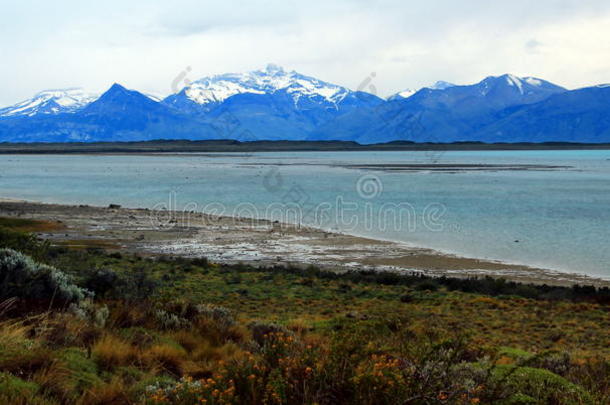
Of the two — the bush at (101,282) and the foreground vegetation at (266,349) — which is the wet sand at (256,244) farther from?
the bush at (101,282)

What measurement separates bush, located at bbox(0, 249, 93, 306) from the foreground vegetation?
0.06 feet

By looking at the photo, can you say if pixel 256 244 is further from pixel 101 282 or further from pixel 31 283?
pixel 31 283

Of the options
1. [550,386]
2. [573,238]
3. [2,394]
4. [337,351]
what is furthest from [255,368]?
[573,238]

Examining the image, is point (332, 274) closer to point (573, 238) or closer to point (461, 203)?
point (573, 238)

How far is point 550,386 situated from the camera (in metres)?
6.16

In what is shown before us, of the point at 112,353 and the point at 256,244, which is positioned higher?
the point at 112,353

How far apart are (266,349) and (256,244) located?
23055 mm

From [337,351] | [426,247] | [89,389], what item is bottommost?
[426,247]

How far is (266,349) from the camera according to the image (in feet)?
18.9

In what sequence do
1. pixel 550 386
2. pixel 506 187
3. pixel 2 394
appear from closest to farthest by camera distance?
pixel 2 394 → pixel 550 386 → pixel 506 187

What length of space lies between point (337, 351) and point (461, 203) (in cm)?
4601

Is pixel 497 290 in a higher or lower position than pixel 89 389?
lower

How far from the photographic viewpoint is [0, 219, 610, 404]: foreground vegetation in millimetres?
4848

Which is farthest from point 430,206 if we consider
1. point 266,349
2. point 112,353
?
point 266,349
